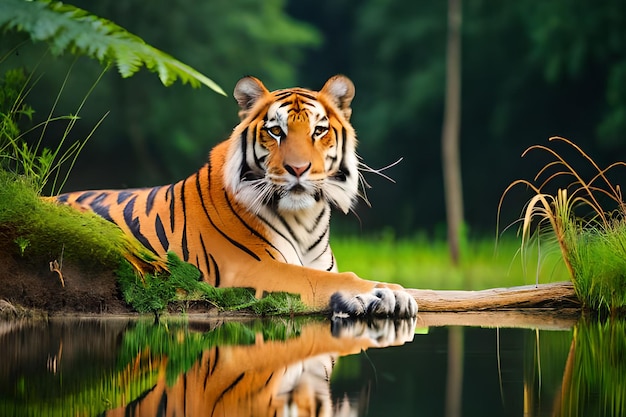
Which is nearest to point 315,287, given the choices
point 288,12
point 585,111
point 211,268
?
point 211,268

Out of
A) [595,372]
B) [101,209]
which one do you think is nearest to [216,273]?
[101,209]

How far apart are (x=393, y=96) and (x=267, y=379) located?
18023 millimetres

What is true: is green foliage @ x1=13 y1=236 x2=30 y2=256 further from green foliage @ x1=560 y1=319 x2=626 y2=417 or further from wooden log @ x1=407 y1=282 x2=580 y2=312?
green foliage @ x1=560 y1=319 x2=626 y2=417

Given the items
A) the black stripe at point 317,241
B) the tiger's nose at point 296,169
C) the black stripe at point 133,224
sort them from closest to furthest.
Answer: the tiger's nose at point 296,169 → the black stripe at point 317,241 → the black stripe at point 133,224

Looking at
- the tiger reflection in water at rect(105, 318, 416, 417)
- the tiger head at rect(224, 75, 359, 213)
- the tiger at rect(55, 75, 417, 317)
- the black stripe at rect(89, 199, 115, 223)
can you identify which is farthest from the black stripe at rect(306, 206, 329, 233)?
the black stripe at rect(89, 199, 115, 223)

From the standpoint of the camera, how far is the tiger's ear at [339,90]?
6012 millimetres

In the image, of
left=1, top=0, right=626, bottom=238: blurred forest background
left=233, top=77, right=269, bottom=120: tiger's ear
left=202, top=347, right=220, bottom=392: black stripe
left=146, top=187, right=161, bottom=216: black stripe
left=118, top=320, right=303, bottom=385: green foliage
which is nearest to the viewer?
left=202, top=347, right=220, bottom=392: black stripe

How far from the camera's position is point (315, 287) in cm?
551

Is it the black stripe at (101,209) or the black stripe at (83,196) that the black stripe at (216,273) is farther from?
the black stripe at (83,196)

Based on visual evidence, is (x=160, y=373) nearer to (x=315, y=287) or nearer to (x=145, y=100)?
(x=315, y=287)

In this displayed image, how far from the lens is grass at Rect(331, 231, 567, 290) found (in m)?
9.16

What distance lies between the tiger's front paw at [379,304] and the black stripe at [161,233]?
1.26m

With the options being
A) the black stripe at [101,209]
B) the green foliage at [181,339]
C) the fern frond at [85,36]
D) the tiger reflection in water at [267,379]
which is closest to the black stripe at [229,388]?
the tiger reflection in water at [267,379]

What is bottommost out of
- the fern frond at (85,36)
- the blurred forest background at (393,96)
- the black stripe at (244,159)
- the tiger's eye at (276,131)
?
the black stripe at (244,159)
